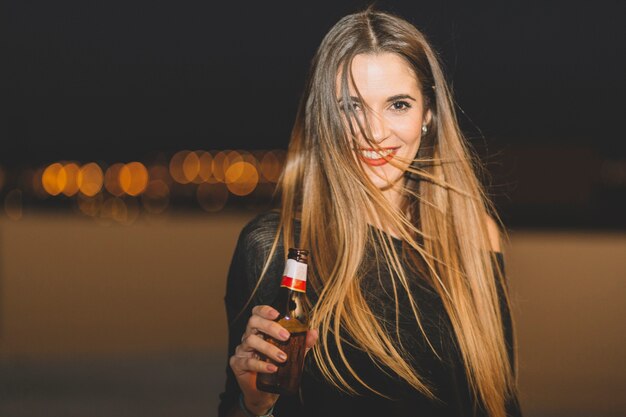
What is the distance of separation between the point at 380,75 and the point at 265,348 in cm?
88

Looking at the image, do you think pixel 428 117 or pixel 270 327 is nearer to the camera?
pixel 270 327

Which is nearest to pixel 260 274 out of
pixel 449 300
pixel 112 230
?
pixel 449 300

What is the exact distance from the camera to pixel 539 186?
1467cm

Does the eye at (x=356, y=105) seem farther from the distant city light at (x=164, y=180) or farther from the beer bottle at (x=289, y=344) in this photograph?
the distant city light at (x=164, y=180)

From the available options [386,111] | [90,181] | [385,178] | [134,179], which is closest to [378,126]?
[386,111]

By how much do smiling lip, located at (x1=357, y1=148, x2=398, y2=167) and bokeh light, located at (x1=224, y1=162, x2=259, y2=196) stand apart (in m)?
53.2

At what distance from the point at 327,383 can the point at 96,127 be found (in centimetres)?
3217

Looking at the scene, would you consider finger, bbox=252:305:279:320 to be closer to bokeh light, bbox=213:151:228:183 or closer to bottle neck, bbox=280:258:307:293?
bottle neck, bbox=280:258:307:293

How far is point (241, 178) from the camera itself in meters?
59.9

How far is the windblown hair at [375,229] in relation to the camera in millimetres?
2365

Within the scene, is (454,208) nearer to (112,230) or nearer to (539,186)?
(112,230)

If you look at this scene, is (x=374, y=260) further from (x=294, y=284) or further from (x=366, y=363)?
(x=294, y=284)

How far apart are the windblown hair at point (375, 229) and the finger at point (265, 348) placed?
342mm

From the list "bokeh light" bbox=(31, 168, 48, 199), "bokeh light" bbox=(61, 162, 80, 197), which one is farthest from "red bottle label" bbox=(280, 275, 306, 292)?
"bokeh light" bbox=(61, 162, 80, 197)
